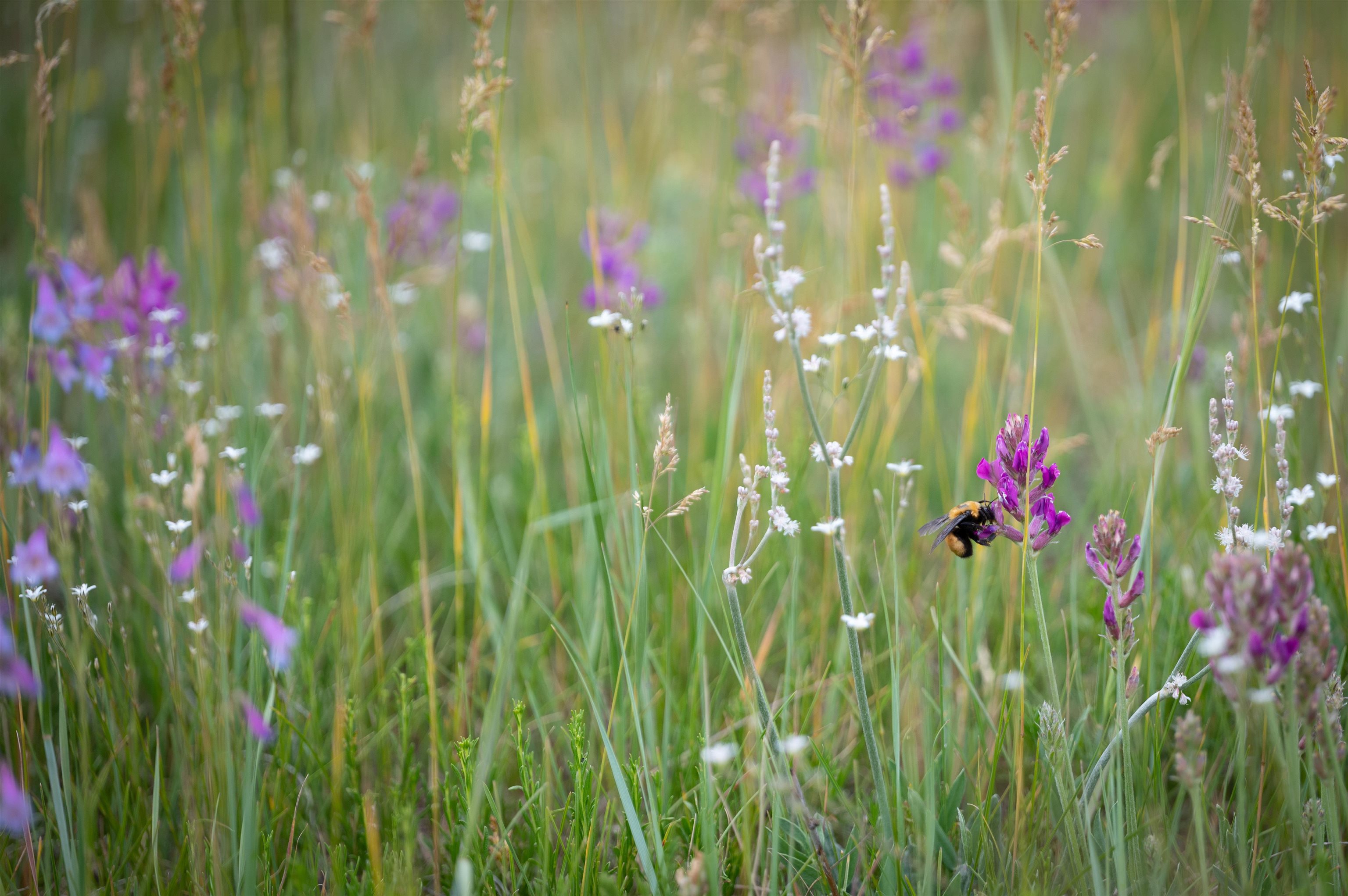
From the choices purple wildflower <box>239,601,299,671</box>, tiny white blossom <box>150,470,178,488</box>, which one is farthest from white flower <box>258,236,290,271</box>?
purple wildflower <box>239,601,299,671</box>

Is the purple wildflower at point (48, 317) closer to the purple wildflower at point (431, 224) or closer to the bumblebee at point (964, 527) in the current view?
the purple wildflower at point (431, 224)

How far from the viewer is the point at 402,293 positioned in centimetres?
284

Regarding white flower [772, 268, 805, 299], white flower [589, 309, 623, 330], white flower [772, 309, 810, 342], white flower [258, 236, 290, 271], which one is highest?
white flower [258, 236, 290, 271]

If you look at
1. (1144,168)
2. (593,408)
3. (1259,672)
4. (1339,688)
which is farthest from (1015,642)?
(1144,168)

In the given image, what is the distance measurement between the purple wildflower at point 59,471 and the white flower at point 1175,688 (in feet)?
5.58

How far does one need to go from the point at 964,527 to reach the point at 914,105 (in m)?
2.00

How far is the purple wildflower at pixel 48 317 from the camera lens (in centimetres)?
182

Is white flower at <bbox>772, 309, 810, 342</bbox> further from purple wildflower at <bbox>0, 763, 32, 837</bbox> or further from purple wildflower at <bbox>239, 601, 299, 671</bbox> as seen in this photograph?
purple wildflower at <bbox>0, 763, 32, 837</bbox>

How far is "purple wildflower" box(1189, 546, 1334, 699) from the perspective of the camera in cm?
96

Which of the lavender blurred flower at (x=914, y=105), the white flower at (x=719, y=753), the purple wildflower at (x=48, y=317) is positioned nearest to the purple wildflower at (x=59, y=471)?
the purple wildflower at (x=48, y=317)

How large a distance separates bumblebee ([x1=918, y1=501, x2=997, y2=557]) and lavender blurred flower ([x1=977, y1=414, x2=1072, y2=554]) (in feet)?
0.09

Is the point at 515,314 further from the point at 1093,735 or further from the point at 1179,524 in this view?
the point at 1179,524

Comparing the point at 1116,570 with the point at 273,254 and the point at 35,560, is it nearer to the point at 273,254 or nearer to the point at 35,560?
the point at 35,560

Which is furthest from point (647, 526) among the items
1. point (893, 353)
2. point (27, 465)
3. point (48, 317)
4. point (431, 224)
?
point (431, 224)
